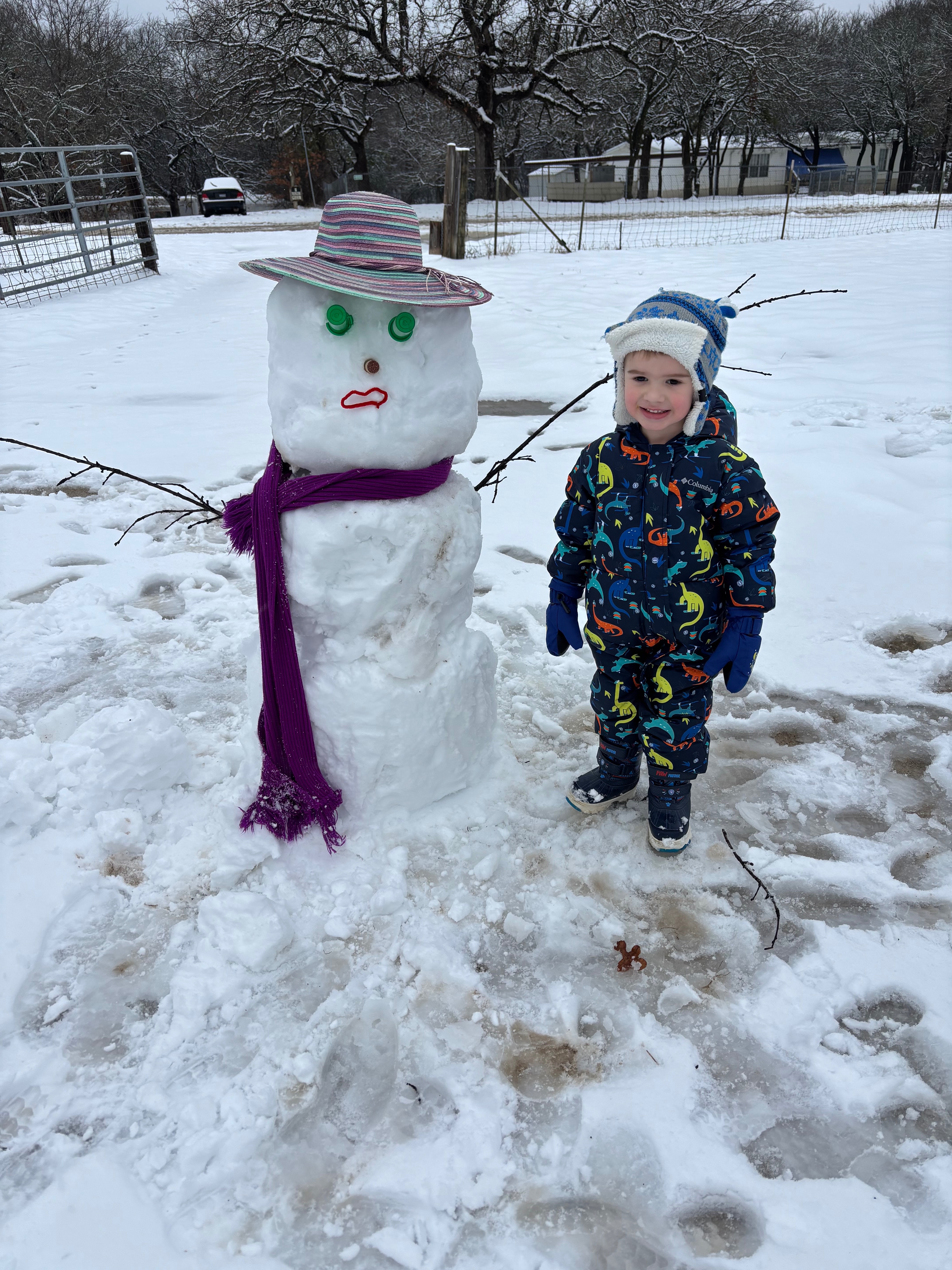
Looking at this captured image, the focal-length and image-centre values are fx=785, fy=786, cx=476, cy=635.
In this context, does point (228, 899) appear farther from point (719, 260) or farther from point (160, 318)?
point (719, 260)

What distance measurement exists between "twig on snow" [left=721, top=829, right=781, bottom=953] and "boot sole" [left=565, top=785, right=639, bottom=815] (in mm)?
276

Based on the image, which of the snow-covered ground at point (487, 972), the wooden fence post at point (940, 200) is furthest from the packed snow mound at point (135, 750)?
the wooden fence post at point (940, 200)

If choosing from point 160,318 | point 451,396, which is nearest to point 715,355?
point 451,396

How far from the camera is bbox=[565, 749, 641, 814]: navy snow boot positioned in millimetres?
2166

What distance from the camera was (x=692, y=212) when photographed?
2067 cm

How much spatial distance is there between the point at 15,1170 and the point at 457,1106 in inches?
31.6

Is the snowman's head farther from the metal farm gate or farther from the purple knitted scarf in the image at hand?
the metal farm gate

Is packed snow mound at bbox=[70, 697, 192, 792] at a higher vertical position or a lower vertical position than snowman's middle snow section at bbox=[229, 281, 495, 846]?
lower

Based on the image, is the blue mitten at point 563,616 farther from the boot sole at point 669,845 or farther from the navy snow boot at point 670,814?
the boot sole at point 669,845

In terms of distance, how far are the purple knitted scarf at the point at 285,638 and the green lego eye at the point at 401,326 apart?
0.93 ft

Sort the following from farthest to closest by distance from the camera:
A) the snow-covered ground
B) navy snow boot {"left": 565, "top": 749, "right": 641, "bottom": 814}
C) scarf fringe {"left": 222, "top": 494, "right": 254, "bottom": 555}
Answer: navy snow boot {"left": 565, "top": 749, "right": 641, "bottom": 814}
scarf fringe {"left": 222, "top": 494, "right": 254, "bottom": 555}
the snow-covered ground

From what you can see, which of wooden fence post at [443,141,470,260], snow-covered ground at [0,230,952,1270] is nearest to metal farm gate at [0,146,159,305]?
wooden fence post at [443,141,470,260]

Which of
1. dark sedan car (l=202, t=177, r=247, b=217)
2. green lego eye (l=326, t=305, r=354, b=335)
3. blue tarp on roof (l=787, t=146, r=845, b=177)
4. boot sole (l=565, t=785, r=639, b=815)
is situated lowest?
boot sole (l=565, t=785, r=639, b=815)

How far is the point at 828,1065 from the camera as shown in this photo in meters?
1.57
